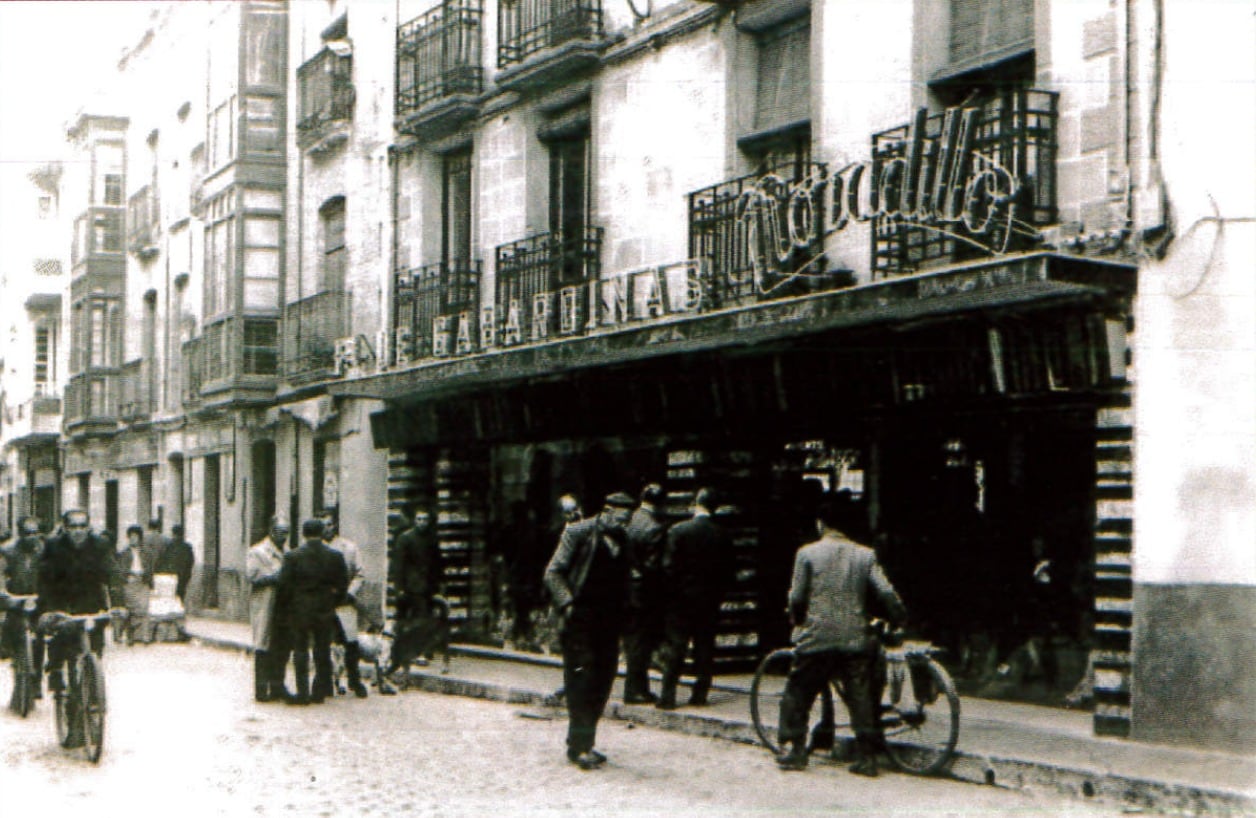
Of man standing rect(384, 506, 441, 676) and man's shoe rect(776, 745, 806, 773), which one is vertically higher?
man standing rect(384, 506, 441, 676)

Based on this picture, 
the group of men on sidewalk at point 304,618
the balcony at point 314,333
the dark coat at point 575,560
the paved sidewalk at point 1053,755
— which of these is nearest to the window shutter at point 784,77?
the paved sidewalk at point 1053,755

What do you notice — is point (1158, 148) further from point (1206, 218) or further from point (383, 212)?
point (383, 212)

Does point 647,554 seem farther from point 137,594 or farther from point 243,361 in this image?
point 243,361

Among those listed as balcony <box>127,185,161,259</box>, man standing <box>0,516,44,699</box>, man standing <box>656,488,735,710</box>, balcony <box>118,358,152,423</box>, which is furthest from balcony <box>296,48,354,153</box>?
man standing <box>656,488,735,710</box>

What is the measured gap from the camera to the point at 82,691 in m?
10.6

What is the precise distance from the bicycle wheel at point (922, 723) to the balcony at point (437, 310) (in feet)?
31.5

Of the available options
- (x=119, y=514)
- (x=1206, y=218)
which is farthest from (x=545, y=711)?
(x=119, y=514)

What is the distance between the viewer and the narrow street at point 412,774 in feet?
28.6

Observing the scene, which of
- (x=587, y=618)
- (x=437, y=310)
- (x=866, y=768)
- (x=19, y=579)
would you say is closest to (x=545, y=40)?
(x=437, y=310)

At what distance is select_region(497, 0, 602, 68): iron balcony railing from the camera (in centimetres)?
1697

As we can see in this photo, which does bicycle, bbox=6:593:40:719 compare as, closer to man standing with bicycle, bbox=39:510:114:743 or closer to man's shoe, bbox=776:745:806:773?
man standing with bicycle, bbox=39:510:114:743

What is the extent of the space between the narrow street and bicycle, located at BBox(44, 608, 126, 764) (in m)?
0.15

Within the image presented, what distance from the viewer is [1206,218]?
411 inches

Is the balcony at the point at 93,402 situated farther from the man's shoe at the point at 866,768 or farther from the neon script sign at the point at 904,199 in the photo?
the man's shoe at the point at 866,768
